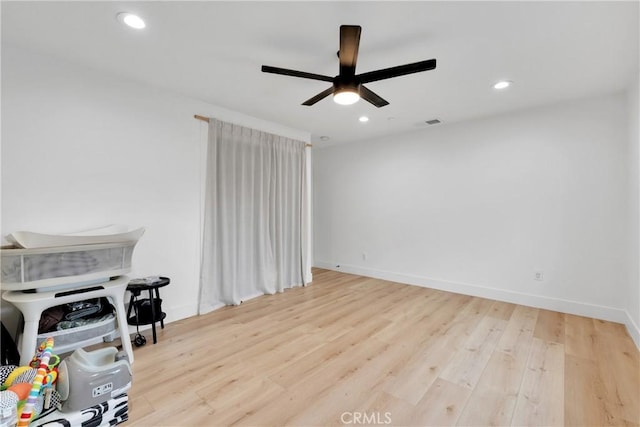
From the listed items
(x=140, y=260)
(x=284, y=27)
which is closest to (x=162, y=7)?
(x=284, y=27)

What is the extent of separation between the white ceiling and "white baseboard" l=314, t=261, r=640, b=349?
232cm

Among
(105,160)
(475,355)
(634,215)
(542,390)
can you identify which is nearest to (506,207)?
(634,215)

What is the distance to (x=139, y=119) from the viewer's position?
2.77 m

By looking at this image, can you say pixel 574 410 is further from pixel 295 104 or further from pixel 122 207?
pixel 122 207

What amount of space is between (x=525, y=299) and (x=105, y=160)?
4867mm

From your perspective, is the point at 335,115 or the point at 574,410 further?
the point at 335,115

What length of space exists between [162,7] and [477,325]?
12.3 ft

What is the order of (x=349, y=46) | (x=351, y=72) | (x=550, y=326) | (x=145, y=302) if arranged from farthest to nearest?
(x=550, y=326)
(x=145, y=302)
(x=351, y=72)
(x=349, y=46)

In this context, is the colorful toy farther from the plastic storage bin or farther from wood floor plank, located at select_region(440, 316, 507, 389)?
wood floor plank, located at select_region(440, 316, 507, 389)

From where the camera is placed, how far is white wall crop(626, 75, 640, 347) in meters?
2.53

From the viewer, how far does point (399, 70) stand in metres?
1.89

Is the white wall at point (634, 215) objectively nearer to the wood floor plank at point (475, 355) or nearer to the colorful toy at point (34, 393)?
the wood floor plank at point (475, 355)

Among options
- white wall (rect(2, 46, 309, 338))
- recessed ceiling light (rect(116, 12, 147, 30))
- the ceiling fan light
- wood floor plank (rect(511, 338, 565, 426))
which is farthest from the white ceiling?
wood floor plank (rect(511, 338, 565, 426))

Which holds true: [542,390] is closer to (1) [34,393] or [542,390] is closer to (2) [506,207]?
(2) [506,207]
